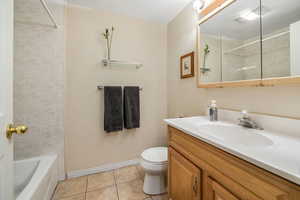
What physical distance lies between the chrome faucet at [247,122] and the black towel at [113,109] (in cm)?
136

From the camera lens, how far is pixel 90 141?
1754mm

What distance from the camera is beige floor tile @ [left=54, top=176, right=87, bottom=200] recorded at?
1404mm

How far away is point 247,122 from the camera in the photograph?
0.96 meters

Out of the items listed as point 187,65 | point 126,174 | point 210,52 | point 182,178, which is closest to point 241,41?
point 210,52

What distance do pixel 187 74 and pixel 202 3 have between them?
0.75 metres

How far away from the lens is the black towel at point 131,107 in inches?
71.4

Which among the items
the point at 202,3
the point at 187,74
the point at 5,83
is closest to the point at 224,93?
the point at 187,74

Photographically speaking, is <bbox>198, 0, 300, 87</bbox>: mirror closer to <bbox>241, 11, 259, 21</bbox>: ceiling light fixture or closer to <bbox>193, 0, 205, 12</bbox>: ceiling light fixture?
<bbox>241, 11, 259, 21</bbox>: ceiling light fixture

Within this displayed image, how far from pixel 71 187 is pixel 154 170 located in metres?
1.04

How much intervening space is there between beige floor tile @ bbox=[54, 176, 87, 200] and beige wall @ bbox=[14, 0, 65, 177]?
0.44 feet

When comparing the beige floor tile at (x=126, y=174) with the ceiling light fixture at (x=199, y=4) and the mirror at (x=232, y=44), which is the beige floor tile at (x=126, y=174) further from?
the ceiling light fixture at (x=199, y=4)

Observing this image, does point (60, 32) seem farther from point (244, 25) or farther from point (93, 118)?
point (244, 25)

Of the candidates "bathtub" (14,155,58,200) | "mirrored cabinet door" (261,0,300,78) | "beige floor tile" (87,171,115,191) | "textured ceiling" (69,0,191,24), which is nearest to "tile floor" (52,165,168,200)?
"beige floor tile" (87,171,115,191)

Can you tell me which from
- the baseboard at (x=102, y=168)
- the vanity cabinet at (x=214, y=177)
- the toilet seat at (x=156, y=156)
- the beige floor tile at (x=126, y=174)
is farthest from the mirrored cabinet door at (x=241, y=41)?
the baseboard at (x=102, y=168)
